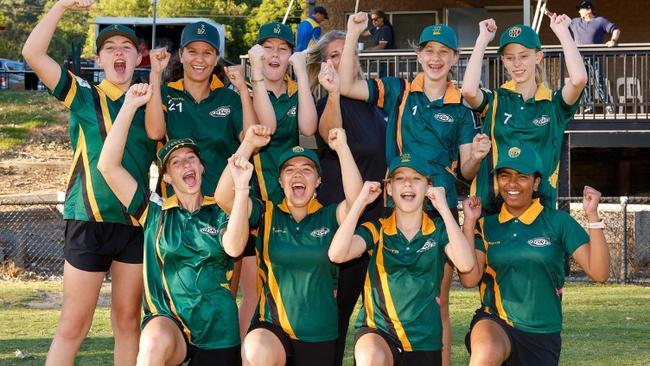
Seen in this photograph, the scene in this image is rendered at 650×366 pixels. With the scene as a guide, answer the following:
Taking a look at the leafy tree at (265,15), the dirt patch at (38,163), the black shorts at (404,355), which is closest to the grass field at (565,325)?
the black shorts at (404,355)

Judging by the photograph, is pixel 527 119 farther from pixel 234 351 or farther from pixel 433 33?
pixel 234 351

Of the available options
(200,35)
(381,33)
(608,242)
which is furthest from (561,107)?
(381,33)

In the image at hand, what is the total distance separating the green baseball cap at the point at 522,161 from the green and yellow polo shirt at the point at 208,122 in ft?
4.87

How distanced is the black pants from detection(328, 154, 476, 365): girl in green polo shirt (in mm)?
422

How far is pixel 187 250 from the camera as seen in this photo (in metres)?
5.66

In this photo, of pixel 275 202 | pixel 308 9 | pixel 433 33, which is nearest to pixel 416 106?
pixel 433 33

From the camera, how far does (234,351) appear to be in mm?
5781

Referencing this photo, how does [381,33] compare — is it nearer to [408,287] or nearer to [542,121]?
[542,121]

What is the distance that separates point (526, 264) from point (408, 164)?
827 mm

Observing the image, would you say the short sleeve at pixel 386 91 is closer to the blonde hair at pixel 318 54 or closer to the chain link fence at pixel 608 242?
the blonde hair at pixel 318 54

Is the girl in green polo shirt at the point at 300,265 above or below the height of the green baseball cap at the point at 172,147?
below

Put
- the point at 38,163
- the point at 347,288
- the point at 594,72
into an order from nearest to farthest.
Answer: the point at 347,288 → the point at 594,72 → the point at 38,163

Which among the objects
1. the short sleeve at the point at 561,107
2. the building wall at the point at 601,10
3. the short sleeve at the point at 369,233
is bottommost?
the short sleeve at the point at 369,233

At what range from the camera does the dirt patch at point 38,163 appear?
21.1 m
